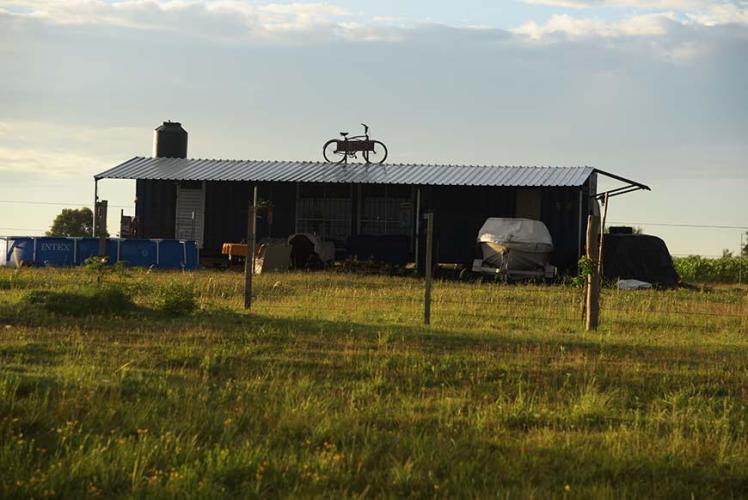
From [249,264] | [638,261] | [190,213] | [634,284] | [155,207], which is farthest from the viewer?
[155,207]

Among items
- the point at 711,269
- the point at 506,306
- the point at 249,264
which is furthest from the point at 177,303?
the point at 711,269

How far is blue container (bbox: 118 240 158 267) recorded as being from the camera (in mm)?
31750

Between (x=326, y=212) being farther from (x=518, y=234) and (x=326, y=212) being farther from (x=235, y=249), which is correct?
(x=518, y=234)

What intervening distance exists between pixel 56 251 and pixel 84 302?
55.7ft

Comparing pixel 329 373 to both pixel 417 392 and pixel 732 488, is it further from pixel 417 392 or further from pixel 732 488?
pixel 732 488

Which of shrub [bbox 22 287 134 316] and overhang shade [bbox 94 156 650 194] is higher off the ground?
overhang shade [bbox 94 156 650 194]

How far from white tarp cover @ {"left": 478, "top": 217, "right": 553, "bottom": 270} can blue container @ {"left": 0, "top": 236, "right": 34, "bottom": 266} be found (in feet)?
46.2

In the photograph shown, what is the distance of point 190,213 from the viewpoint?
35.8 meters

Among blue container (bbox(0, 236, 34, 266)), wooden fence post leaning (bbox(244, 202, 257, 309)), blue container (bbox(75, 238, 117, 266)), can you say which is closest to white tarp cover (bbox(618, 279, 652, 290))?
wooden fence post leaning (bbox(244, 202, 257, 309))

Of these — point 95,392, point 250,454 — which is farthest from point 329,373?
point 250,454

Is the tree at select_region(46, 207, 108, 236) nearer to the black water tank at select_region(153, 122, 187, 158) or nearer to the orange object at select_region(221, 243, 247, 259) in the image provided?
the black water tank at select_region(153, 122, 187, 158)

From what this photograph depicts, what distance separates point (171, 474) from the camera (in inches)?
259

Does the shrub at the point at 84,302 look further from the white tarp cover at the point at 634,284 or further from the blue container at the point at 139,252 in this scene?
the white tarp cover at the point at 634,284

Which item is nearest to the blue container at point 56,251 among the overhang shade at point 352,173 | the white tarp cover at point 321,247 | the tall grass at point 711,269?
the overhang shade at point 352,173
